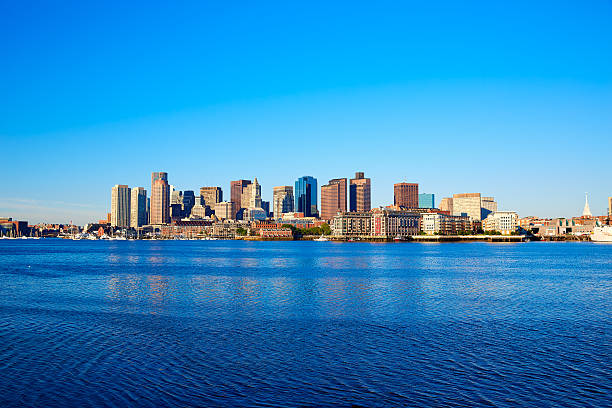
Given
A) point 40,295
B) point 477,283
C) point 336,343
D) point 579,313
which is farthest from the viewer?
point 477,283

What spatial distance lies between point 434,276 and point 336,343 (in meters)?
39.8

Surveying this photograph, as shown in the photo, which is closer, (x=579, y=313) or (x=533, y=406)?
(x=533, y=406)

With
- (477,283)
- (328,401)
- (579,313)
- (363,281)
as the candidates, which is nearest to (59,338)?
(328,401)

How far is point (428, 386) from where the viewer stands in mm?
20172

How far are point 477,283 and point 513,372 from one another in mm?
35576

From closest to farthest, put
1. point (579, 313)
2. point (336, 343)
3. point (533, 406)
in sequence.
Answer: point (533, 406) → point (336, 343) → point (579, 313)

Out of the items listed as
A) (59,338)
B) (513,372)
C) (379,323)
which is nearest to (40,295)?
(59,338)

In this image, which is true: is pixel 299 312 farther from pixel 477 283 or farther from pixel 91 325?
pixel 477 283

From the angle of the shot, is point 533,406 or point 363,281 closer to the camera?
point 533,406

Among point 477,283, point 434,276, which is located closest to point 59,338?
point 477,283

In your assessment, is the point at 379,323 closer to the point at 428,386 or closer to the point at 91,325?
the point at 428,386

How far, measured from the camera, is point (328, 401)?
1859 cm

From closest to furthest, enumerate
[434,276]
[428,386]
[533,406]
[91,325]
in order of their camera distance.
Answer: [533,406] < [428,386] < [91,325] < [434,276]

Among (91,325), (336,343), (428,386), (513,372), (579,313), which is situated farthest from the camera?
(579,313)
